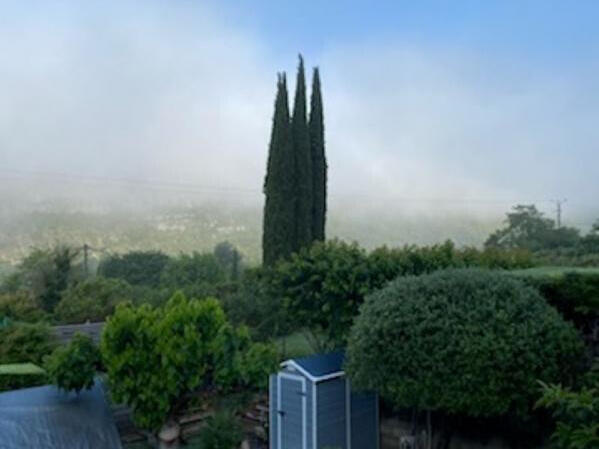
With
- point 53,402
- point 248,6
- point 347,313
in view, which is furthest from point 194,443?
point 248,6

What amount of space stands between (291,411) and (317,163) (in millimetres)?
10560

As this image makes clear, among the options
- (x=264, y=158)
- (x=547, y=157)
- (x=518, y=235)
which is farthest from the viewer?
(x=518, y=235)

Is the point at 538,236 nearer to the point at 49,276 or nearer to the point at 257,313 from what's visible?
the point at 257,313

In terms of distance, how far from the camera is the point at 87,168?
27.0 m

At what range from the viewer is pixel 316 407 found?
7.60 m

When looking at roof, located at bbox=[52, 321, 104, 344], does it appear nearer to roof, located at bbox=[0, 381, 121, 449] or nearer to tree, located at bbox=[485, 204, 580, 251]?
roof, located at bbox=[0, 381, 121, 449]

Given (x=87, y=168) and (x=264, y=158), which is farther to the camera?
(x=87, y=168)

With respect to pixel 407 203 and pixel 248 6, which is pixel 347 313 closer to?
pixel 248 6

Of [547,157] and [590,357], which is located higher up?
[547,157]

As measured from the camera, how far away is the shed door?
773cm

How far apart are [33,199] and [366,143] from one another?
16222 mm

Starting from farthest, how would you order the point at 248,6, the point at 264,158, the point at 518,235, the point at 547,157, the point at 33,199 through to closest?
the point at 518,235, the point at 33,199, the point at 547,157, the point at 264,158, the point at 248,6

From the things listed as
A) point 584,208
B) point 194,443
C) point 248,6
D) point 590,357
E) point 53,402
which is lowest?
point 194,443

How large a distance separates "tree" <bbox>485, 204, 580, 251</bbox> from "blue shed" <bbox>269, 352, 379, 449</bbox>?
22.3 meters
